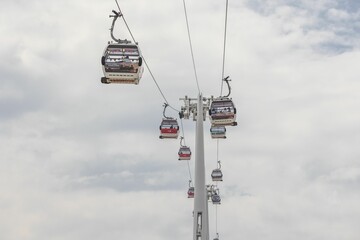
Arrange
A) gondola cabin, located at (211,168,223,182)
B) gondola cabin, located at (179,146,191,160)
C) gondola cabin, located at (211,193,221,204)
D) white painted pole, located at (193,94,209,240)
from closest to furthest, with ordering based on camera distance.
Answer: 1. white painted pole, located at (193,94,209,240)
2. gondola cabin, located at (179,146,191,160)
3. gondola cabin, located at (211,168,223,182)
4. gondola cabin, located at (211,193,221,204)

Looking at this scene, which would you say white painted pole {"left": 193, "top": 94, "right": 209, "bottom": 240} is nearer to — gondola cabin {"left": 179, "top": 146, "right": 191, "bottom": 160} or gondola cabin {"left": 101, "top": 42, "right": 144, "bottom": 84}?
gondola cabin {"left": 179, "top": 146, "right": 191, "bottom": 160}

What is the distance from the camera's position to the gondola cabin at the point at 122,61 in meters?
12.8

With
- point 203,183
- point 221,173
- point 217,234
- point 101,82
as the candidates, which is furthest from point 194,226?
point 217,234

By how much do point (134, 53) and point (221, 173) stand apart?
29923 millimetres

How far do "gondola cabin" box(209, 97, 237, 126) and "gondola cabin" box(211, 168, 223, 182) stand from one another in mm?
21524

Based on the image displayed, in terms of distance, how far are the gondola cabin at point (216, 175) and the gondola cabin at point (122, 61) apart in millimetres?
29146

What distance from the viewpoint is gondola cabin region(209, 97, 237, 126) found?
20047mm

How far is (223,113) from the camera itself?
20.1 metres

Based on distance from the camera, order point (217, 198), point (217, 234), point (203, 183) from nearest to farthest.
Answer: point (203, 183) → point (217, 198) → point (217, 234)

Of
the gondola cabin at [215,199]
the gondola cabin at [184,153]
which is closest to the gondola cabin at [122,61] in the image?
the gondola cabin at [184,153]

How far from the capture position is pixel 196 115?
24.5m

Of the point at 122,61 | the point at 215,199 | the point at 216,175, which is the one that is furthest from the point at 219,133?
the point at 215,199

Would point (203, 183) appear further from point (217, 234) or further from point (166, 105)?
point (217, 234)

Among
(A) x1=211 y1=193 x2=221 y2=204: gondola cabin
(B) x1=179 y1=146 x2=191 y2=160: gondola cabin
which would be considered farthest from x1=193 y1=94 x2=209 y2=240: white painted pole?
(A) x1=211 y1=193 x2=221 y2=204: gondola cabin
